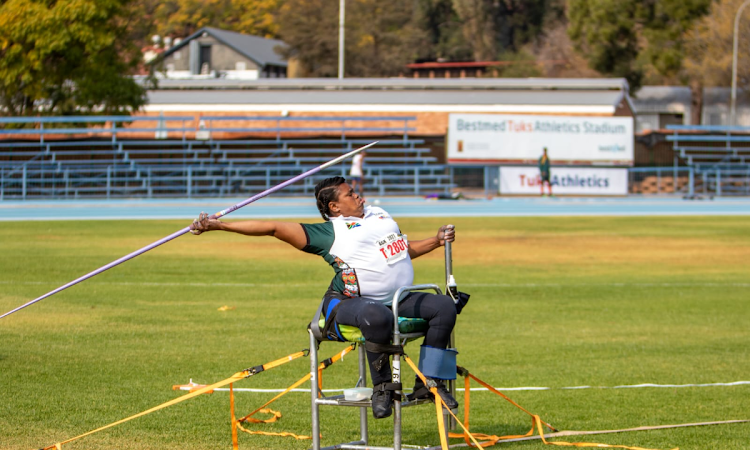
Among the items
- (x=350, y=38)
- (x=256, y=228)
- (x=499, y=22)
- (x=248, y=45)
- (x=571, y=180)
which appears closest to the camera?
(x=256, y=228)

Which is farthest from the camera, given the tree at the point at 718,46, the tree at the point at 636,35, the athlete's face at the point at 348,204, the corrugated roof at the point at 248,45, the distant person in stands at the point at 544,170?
the corrugated roof at the point at 248,45

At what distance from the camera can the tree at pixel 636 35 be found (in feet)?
214

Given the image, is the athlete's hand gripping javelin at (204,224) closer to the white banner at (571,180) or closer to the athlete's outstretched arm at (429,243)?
the athlete's outstretched arm at (429,243)

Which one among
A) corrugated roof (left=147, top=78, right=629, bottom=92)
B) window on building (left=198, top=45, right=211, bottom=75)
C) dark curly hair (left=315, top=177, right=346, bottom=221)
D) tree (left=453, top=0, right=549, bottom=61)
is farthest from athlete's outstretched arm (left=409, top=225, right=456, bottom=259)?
tree (left=453, top=0, right=549, bottom=61)

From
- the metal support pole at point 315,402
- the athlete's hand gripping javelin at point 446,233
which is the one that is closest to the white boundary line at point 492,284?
the athlete's hand gripping javelin at point 446,233

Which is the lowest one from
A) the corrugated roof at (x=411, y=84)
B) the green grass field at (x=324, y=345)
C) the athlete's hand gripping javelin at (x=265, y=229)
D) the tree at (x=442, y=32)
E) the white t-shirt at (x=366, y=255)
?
the green grass field at (x=324, y=345)

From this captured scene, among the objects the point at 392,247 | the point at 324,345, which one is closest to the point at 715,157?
the point at 324,345

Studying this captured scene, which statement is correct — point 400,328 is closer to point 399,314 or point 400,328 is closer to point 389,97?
point 399,314

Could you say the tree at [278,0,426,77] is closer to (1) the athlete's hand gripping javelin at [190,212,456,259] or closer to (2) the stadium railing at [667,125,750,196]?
(2) the stadium railing at [667,125,750,196]

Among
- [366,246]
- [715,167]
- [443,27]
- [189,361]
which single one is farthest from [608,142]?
[443,27]

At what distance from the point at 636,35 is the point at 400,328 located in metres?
68.0

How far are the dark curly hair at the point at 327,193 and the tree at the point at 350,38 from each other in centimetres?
6837

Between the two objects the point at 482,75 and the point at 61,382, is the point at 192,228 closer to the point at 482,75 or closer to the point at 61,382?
the point at 61,382

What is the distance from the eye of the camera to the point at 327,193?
609cm
